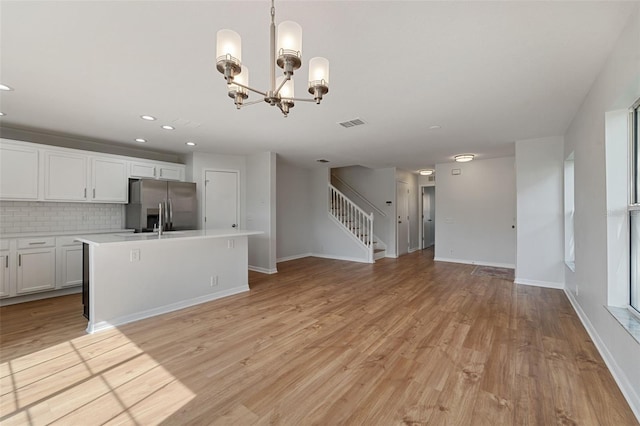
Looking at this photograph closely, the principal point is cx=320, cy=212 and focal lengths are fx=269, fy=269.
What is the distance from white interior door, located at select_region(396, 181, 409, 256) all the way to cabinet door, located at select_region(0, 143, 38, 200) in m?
7.40

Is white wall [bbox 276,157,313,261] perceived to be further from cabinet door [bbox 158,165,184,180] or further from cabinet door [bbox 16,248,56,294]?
cabinet door [bbox 16,248,56,294]

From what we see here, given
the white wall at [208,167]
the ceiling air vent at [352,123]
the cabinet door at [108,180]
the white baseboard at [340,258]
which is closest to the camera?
the ceiling air vent at [352,123]

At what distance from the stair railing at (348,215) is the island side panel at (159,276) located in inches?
145

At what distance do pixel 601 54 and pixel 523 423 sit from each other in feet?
9.02

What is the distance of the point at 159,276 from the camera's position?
3434mm

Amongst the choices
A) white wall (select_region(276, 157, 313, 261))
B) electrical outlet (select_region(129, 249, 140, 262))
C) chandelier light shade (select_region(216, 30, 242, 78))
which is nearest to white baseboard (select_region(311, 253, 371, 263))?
white wall (select_region(276, 157, 313, 261))

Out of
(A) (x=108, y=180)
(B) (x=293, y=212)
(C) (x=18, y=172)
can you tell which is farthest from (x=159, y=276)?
(B) (x=293, y=212)

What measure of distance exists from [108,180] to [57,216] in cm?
94

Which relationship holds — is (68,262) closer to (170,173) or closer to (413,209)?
(170,173)

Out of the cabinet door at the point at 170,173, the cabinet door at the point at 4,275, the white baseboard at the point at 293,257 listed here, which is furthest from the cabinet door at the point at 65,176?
the white baseboard at the point at 293,257

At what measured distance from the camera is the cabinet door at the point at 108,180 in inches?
178

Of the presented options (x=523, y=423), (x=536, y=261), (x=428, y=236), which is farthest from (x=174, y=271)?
(x=428, y=236)

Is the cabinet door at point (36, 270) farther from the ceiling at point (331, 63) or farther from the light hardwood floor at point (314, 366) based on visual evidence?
the ceiling at point (331, 63)

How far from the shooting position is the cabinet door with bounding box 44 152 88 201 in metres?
4.08
